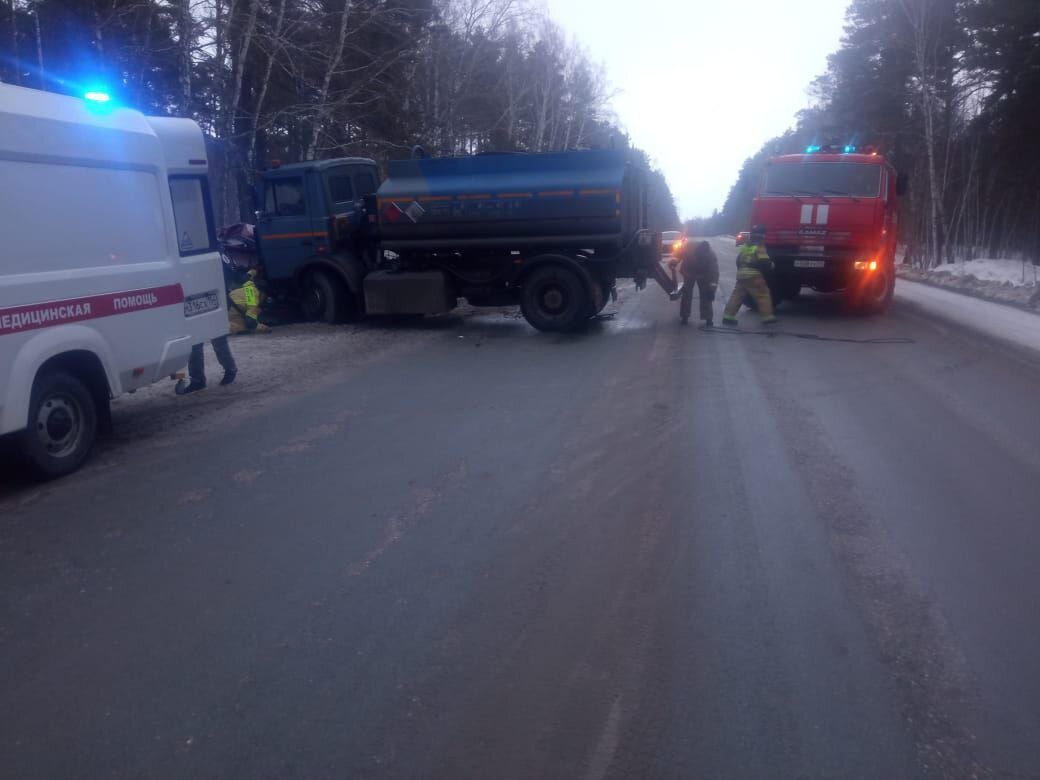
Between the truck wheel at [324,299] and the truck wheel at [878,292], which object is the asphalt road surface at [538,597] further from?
the truck wheel at [878,292]

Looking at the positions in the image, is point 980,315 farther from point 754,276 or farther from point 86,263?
point 86,263

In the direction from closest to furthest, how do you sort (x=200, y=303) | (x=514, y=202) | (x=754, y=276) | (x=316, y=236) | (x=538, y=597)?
(x=538, y=597) → (x=200, y=303) → (x=514, y=202) → (x=754, y=276) → (x=316, y=236)

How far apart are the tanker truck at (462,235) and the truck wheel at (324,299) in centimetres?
2

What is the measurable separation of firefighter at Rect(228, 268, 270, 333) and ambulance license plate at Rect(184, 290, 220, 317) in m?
5.11

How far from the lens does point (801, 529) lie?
17.5ft

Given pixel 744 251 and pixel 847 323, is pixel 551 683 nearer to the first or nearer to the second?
pixel 744 251

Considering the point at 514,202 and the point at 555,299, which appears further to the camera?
the point at 555,299

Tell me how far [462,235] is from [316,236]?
8.49 ft

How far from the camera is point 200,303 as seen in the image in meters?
8.62

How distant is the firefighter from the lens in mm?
14070

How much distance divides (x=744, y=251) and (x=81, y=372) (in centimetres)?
976

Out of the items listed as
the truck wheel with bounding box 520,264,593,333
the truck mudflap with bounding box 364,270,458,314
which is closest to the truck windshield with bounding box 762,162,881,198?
the truck wheel with bounding box 520,264,593,333

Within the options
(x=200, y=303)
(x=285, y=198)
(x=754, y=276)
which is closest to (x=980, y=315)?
(x=754, y=276)

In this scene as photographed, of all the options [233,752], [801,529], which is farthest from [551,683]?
[801,529]
